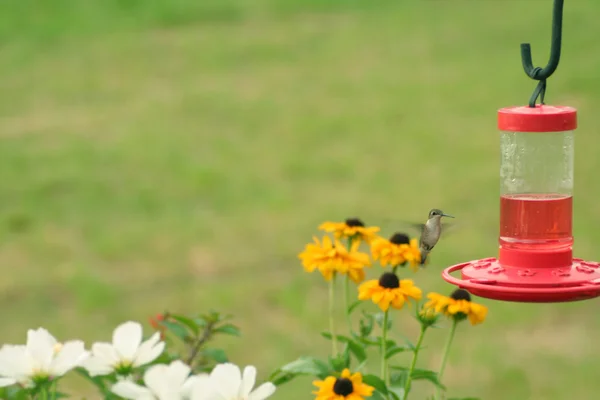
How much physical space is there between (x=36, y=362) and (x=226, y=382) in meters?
0.32

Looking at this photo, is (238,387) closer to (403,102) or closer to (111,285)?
(111,285)

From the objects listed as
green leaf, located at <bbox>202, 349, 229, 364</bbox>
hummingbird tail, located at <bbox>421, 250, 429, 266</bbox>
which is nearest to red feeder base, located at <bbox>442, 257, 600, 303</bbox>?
hummingbird tail, located at <bbox>421, 250, 429, 266</bbox>

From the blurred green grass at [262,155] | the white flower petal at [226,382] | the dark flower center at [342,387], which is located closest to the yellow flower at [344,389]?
the dark flower center at [342,387]

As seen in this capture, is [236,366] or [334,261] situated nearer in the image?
[236,366]

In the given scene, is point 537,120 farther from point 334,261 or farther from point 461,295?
point 334,261

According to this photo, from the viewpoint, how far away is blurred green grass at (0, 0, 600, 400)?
5.98 metres

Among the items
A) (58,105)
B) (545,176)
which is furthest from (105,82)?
(545,176)

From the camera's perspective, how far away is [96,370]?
1.60m

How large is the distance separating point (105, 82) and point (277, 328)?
6.30m

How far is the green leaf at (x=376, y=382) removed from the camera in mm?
1920

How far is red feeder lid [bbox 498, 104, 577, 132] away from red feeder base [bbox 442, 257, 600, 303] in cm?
29

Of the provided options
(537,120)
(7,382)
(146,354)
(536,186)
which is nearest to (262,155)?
(536,186)

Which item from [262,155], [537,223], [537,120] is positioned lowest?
[262,155]

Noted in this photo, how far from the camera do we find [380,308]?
7.06 feet
